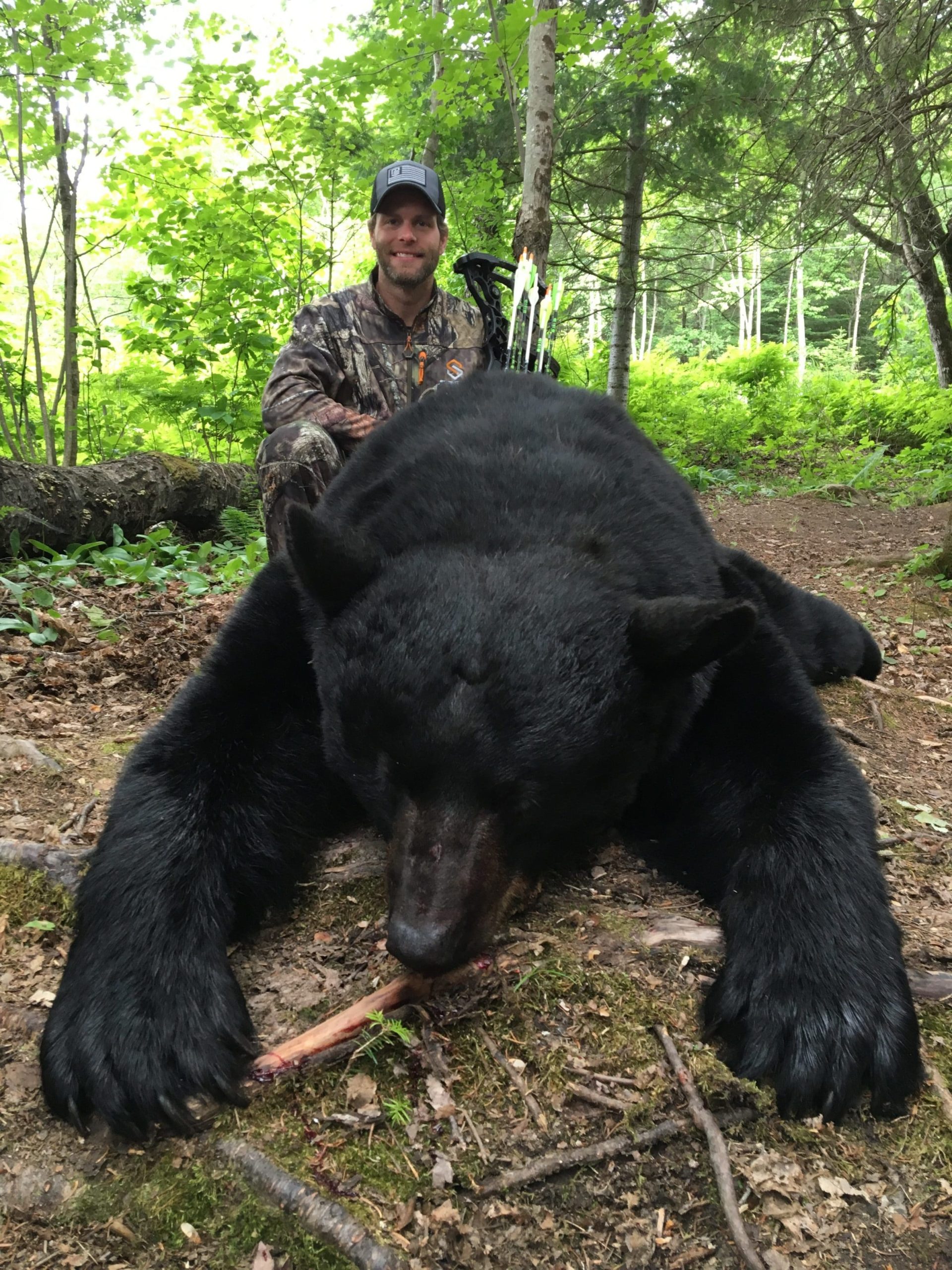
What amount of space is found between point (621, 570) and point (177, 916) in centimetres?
134

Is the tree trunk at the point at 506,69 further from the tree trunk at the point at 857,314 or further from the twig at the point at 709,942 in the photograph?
the tree trunk at the point at 857,314

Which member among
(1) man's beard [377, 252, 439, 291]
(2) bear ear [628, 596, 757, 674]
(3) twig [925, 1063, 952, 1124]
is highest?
(1) man's beard [377, 252, 439, 291]

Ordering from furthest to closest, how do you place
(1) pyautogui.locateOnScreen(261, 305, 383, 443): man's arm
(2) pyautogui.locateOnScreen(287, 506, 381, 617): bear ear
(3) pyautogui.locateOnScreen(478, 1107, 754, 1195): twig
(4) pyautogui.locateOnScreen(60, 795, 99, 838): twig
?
(1) pyautogui.locateOnScreen(261, 305, 383, 443): man's arm < (4) pyautogui.locateOnScreen(60, 795, 99, 838): twig < (2) pyautogui.locateOnScreen(287, 506, 381, 617): bear ear < (3) pyautogui.locateOnScreen(478, 1107, 754, 1195): twig

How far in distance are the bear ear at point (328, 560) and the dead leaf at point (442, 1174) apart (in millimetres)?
1150

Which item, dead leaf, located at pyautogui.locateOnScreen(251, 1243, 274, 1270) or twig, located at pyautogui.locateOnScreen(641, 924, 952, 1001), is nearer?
dead leaf, located at pyautogui.locateOnScreen(251, 1243, 274, 1270)

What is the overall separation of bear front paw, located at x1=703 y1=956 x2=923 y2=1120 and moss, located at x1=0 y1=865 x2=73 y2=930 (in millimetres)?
1661

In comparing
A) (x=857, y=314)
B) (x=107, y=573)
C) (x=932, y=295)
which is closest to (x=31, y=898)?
(x=107, y=573)

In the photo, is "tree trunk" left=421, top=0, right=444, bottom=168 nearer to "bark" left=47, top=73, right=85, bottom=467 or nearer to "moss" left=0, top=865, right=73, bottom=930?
"bark" left=47, top=73, right=85, bottom=467

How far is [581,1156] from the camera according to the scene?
1428mm

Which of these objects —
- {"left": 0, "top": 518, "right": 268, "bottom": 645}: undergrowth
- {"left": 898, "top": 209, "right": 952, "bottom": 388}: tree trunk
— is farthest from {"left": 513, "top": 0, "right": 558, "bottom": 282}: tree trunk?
{"left": 898, "top": 209, "right": 952, "bottom": 388}: tree trunk

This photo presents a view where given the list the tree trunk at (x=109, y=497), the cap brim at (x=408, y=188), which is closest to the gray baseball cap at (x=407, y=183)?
the cap brim at (x=408, y=188)

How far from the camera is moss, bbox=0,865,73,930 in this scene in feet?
7.10

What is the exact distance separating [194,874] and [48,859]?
0.58m

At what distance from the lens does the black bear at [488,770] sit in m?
1.68
